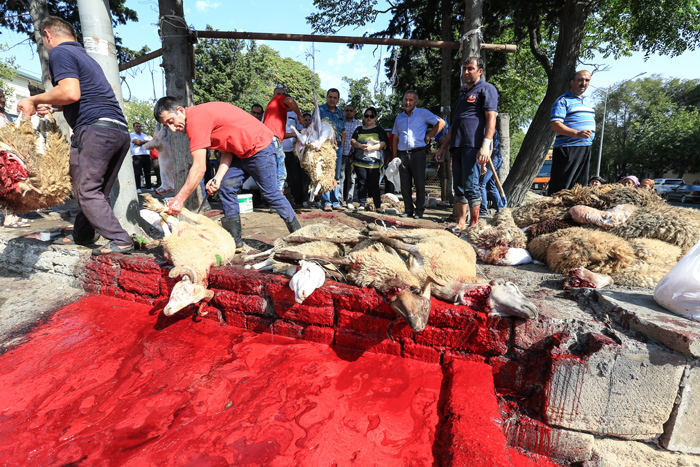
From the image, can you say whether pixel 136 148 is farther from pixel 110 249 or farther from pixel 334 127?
pixel 110 249

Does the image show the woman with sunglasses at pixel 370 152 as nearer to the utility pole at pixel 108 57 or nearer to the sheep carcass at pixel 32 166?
the utility pole at pixel 108 57

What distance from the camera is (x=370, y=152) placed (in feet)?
18.6

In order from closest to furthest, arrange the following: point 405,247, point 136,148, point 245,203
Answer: point 405,247 < point 245,203 < point 136,148

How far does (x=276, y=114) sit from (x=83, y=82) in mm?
2582

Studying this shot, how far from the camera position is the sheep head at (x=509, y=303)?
61.6 inches

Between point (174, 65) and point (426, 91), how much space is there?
33.6 ft

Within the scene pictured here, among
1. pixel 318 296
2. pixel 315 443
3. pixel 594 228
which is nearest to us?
pixel 315 443

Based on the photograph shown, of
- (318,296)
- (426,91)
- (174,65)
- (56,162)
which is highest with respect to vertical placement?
(426,91)

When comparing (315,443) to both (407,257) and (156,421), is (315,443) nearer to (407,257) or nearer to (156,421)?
(156,421)

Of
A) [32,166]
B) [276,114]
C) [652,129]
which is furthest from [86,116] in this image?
[652,129]

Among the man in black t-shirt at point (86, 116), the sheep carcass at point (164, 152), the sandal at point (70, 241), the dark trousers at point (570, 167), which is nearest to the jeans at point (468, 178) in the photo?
the dark trousers at point (570, 167)

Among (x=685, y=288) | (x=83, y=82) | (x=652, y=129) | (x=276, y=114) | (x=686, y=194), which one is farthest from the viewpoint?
(x=652, y=129)

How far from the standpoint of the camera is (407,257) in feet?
6.64

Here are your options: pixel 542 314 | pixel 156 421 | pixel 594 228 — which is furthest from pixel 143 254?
pixel 594 228
